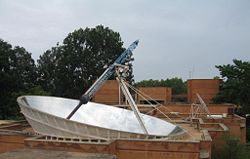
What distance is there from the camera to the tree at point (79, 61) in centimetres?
5616

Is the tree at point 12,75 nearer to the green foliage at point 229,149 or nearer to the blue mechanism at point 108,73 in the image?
the blue mechanism at point 108,73

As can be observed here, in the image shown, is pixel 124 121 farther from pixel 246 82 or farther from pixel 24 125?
pixel 246 82

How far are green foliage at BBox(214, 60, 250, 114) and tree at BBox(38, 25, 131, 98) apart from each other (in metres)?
18.9

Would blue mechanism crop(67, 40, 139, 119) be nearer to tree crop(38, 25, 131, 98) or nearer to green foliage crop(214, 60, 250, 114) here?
green foliage crop(214, 60, 250, 114)

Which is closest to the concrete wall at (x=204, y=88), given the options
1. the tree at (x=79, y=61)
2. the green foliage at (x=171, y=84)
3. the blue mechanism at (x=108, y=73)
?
the tree at (x=79, y=61)

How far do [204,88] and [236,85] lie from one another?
7.66 m

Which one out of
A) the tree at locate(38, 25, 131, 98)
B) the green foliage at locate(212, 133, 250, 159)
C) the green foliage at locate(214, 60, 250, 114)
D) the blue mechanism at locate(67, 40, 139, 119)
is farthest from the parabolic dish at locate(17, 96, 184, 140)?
the tree at locate(38, 25, 131, 98)

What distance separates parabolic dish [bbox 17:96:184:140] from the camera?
1608 centimetres

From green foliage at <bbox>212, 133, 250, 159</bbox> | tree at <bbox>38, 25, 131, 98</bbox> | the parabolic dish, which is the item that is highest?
tree at <bbox>38, 25, 131, 98</bbox>

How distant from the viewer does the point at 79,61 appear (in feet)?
185

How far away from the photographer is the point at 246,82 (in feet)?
136

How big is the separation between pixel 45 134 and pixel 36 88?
102 feet

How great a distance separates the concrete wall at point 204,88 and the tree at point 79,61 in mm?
13736

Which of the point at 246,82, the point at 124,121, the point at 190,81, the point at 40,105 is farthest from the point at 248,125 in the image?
the point at 40,105
